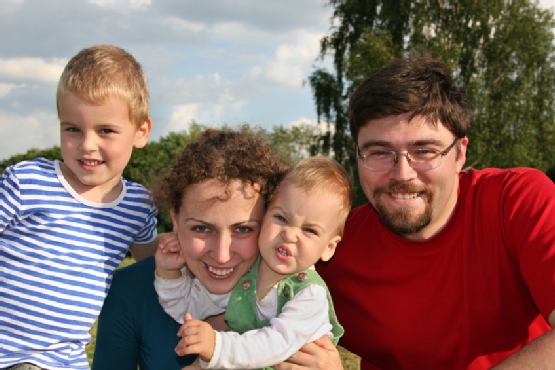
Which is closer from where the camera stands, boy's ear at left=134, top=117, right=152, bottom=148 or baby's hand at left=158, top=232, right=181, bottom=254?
baby's hand at left=158, top=232, right=181, bottom=254

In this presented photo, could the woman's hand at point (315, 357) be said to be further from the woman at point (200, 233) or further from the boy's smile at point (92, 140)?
the boy's smile at point (92, 140)

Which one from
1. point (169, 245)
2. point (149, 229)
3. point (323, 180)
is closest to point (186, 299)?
point (169, 245)

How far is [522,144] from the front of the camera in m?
22.1

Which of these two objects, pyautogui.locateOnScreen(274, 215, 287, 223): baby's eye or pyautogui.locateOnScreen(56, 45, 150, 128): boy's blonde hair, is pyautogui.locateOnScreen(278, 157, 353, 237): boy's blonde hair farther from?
pyautogui.locateOnScreen(56, 45, 150, 128): boy's blonde hair

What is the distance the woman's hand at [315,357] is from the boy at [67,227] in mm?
1217

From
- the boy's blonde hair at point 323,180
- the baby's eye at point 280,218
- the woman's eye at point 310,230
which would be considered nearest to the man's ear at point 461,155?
the boy's blonde hair at point 323,180

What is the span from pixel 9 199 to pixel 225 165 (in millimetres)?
1317

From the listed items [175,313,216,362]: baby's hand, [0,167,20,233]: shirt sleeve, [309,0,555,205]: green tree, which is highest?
[309,0,555,205]: green tree

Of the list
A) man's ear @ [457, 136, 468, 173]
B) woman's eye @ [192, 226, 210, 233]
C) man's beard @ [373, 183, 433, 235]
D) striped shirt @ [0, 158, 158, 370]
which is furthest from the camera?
man's ear @ [457, 136, 468, 173]

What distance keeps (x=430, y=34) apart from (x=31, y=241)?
22.8 meters

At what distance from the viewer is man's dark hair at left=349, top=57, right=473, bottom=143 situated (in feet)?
10.3

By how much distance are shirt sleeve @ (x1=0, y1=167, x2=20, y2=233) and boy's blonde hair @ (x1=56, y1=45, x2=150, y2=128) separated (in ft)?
1.67

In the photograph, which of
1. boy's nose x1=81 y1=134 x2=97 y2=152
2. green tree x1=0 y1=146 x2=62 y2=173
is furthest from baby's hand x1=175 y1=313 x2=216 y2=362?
green tree x1=0 y1=146 x2=62 y2=173

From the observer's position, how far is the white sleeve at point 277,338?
2387mm
